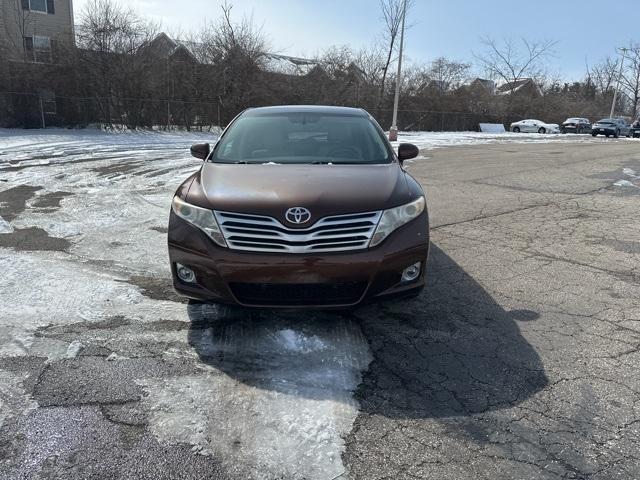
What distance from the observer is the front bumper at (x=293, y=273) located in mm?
3221

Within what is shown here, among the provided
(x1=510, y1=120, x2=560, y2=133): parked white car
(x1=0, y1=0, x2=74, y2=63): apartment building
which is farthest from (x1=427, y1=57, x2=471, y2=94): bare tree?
(x1=0, y1=0, x2=74, y2=63): apartment building

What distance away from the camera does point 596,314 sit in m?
4.10

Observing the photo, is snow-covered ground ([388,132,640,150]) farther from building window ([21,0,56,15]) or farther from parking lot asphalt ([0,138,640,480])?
building window ([21,0,56,15])

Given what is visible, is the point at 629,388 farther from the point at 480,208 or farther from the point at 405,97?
the point at 405,97

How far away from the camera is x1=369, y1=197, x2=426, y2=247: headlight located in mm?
Result: 3373

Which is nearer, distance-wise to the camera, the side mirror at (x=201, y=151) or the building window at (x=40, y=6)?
the side mirror at (x=201, y=151)

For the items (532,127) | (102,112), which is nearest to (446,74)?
(532,127)

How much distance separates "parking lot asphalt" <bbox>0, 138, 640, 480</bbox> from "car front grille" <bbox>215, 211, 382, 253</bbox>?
0.72 metres

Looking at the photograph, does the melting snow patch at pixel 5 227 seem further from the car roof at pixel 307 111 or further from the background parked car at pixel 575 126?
the background parked car at pixel 575 126

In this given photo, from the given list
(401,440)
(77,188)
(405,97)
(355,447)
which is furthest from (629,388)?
(405,97)

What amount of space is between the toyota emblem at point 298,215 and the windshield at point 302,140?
3.72 ft

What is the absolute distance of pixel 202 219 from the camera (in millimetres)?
3406

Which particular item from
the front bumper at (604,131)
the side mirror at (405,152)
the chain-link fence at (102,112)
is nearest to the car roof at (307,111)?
the side mirror at (405,152)

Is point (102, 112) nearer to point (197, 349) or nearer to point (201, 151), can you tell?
point (201, 151)
